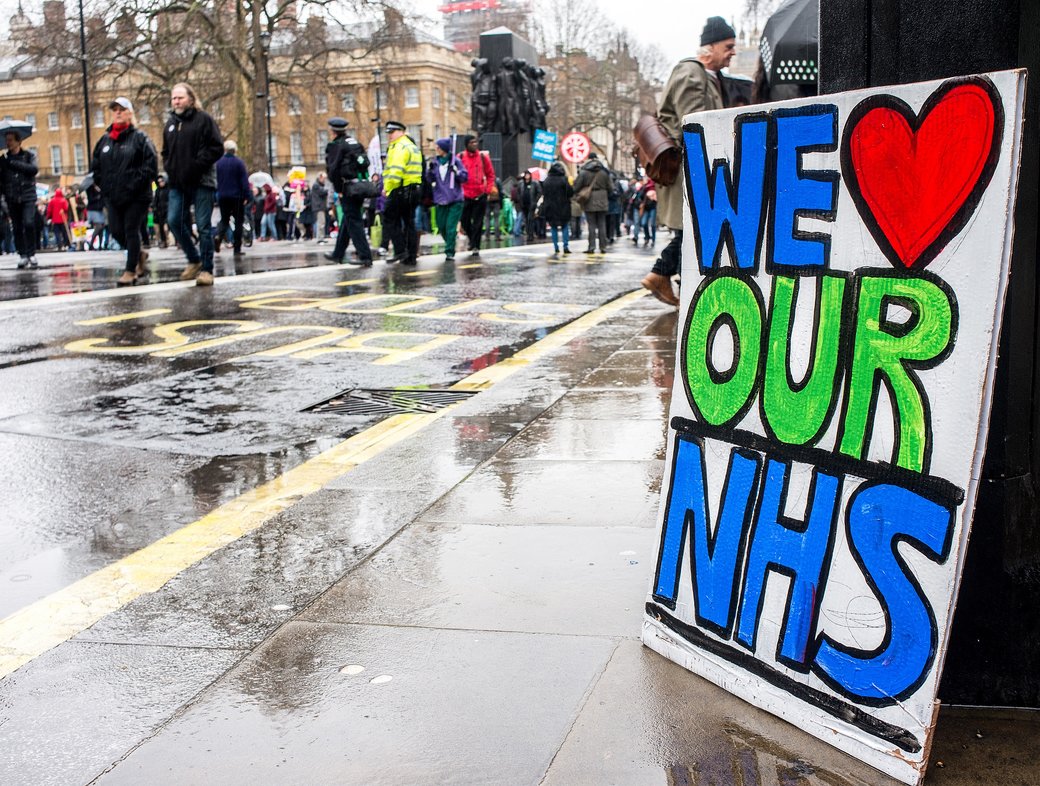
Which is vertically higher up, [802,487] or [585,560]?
[802,487]

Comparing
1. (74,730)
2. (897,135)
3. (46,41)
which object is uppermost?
(46,41)

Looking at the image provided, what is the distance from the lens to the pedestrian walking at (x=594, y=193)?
20.3 m

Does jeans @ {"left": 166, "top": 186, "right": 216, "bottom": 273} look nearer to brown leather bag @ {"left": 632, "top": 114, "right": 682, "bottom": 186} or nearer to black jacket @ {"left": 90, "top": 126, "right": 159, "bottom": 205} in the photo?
black jacket @ {"left": 90, "top": 126, "right": 159, "bottom": 205}

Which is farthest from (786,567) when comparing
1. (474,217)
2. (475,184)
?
(474,217)

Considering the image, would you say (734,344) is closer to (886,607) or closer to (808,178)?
(808,178)

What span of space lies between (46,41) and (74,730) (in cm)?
4575

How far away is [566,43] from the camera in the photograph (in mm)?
78438

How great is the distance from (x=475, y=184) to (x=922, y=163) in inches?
618

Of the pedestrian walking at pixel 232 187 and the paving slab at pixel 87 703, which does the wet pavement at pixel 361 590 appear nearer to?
the paving slab at pixel 87 703

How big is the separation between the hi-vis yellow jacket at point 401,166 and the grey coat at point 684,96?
318 inches

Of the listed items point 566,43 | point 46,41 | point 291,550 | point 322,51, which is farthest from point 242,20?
point 291,550

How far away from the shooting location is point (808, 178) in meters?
2.52

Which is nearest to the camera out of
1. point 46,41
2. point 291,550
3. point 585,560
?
point 585,560

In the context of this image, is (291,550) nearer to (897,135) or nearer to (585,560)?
(585,560)
